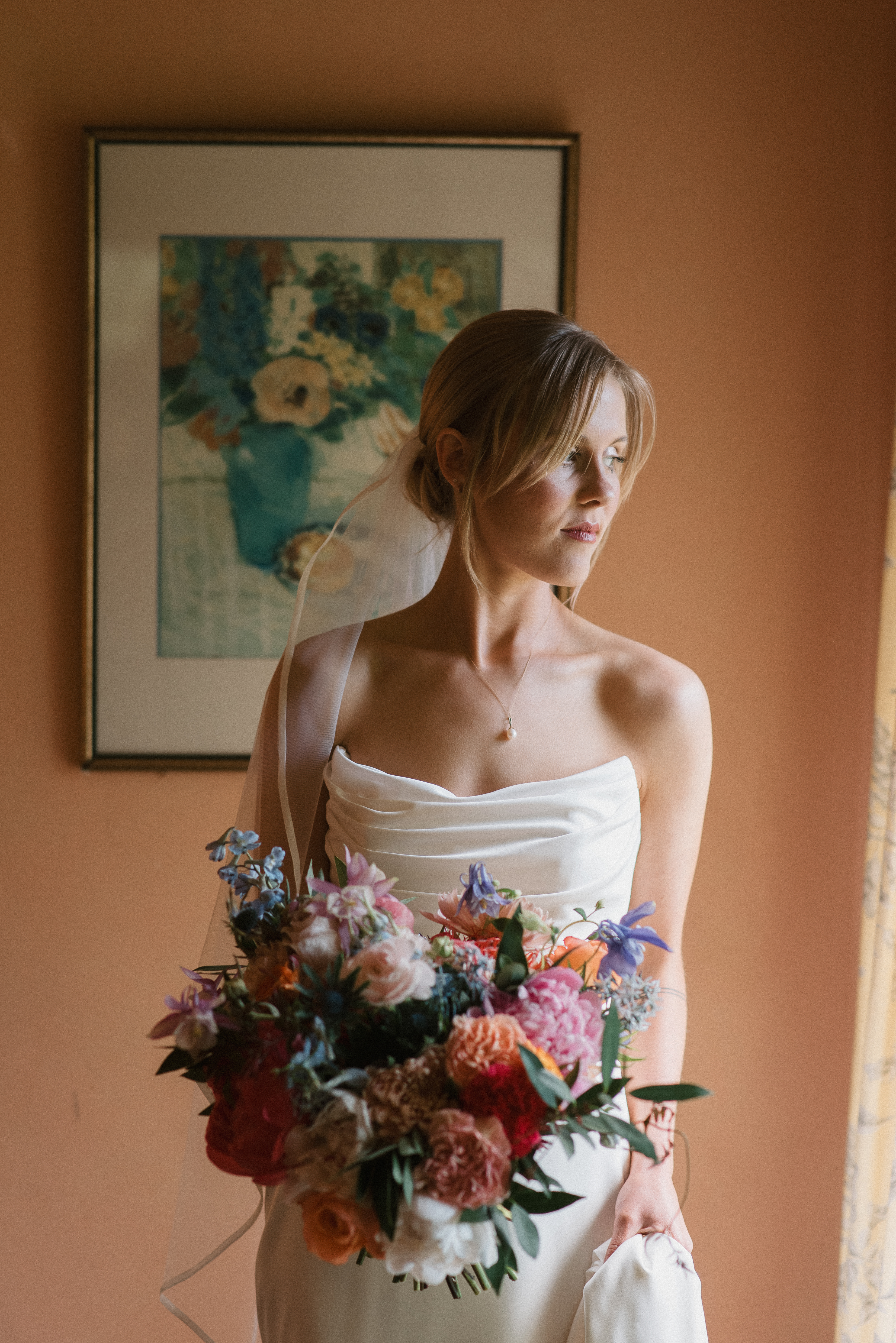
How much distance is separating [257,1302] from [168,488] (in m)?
1.44

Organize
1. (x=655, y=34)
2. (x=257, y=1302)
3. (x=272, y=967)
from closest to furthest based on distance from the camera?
1. (x=272, y=967)
2. (x=257, y=1302)
3. (x=655, y=34)

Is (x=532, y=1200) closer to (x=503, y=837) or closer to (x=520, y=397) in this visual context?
(x=503, y=837)

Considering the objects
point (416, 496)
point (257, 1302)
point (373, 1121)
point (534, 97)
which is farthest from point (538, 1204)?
point (534, 97)

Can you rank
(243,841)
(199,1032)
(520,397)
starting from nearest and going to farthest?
1. (199,1032)
2. (243,841)
3. (520,397)

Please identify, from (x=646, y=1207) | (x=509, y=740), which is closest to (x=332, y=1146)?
(x=646, y=1207)

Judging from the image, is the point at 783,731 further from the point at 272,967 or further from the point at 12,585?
the point at 12,585

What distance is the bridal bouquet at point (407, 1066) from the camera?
83cm

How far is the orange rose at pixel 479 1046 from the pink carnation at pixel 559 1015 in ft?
0.09

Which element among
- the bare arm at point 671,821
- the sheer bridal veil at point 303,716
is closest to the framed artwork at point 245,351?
the sheer bridal veil at point 303,716

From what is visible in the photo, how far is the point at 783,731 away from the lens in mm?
2105

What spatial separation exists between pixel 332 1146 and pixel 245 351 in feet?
5.28

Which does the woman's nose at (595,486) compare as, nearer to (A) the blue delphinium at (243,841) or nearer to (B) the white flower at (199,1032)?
(A) the blue delphinium at (243,841)

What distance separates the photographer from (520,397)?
132 centimetres

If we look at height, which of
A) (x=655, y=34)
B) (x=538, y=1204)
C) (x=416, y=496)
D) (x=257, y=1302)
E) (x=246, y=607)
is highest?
(x=655, y=34)
